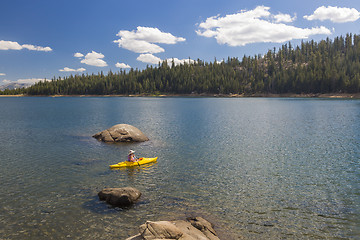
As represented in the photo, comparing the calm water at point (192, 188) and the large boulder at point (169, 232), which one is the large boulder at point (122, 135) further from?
the large boulder at point (169, 232)

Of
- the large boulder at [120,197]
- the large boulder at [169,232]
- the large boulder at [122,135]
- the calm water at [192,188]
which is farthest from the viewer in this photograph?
the large boulder at [122,135]

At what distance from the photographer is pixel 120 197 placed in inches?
588

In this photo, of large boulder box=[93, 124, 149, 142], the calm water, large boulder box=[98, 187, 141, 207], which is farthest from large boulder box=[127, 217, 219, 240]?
large boulder box=[93, 124, 149, 142]

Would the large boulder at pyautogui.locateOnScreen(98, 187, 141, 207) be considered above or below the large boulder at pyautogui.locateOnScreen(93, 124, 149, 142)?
below

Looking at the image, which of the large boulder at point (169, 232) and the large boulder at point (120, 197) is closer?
the large boulder at point (169, 232)

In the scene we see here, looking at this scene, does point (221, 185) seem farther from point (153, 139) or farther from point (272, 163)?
point (153, 139)

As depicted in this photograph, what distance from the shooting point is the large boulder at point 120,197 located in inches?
589

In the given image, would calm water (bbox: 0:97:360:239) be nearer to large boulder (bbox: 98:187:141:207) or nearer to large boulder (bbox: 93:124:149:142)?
large boulder (bbox: 98:187:141:207)

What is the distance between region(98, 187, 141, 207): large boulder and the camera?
1496 centimetres

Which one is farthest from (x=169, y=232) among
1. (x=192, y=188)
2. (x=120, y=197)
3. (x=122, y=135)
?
(x=122, y=135)

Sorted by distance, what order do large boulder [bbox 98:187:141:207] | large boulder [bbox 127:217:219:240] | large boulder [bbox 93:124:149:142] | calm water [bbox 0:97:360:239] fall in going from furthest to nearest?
large boulder [bbox 93:124:149:142], large boulder [bbox 98:187:141:207], calm water [bbox 0:97:360:239], large boulder [bbox 127:217:219:240]

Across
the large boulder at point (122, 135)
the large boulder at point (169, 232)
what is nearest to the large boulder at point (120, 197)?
the large boulder at point (169, 232)

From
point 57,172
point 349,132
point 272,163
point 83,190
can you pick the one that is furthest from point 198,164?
point 349,132

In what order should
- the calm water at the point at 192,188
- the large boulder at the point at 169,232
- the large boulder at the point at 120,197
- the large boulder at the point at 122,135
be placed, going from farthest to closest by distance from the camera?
1. the large boulder at the point at 122,135
2. the large boulder at the point at 120,197
3. the calm water at the point at 192,188
4. the large boulder at the point at 169,232
